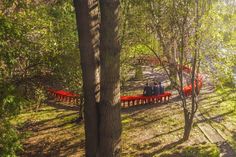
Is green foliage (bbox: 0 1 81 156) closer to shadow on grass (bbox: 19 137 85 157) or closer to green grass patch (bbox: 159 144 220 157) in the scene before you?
shadow on grass (bbox: 19 137 85 157)

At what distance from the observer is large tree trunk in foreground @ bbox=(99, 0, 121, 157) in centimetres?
666

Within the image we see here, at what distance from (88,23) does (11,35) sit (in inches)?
72.9

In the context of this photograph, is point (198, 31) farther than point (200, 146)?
No

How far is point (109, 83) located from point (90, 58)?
0.91 metres

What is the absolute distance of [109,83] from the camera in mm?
6871

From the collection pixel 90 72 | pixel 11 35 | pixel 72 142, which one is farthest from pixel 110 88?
pixel 72 142

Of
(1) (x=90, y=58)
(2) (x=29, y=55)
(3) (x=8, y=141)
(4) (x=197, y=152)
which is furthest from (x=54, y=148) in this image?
(1) (x=90, y=58)

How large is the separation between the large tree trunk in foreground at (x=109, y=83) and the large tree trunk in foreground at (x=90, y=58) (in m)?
0.24

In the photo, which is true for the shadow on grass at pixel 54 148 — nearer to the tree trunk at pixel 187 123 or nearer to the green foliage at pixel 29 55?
the green foliage at pixel 29 55

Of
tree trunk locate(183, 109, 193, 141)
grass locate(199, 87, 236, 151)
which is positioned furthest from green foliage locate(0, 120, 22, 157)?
grass locate(199, 87, 236, 151)

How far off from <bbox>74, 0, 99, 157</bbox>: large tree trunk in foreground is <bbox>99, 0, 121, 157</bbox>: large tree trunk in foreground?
0.78ft

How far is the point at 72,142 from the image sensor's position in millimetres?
14023

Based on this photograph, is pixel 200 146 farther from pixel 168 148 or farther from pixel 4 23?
pixel 4 23

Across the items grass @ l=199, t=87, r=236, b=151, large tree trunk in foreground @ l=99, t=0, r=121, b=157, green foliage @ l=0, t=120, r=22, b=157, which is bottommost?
grass @ l=199, t=87, r=236, b=151
